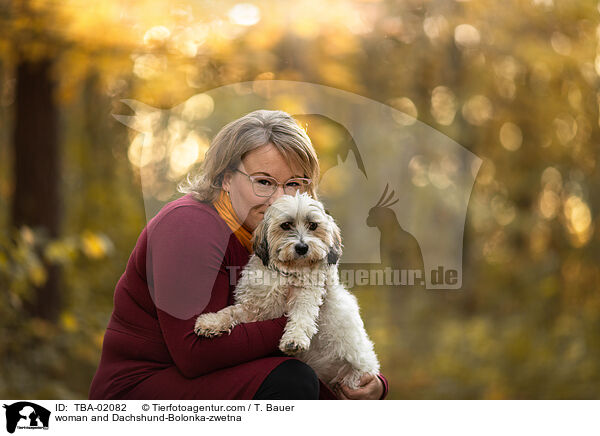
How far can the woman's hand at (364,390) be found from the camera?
2703 mm

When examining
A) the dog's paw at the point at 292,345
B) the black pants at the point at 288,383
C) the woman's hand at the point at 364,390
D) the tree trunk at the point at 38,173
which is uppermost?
the tree trunk at the point at 38,173

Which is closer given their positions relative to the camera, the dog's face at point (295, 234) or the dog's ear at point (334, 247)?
the dog's face at point (295, 234)

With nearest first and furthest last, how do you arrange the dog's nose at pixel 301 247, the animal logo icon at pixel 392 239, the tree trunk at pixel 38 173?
the dog's nose at pixel 301 247 → the animal logo icon at pixel 392 239 → the tree trunk at pixel 38 173

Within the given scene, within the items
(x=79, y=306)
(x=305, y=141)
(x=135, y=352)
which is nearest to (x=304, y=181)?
(x=305, y=141)

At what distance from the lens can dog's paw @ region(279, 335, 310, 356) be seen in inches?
96.3

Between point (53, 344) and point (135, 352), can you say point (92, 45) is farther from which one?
point (135, 352)

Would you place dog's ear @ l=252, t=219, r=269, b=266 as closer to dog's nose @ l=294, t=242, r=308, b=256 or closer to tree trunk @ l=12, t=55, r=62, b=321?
dog's nose @ l=294, t=242, r=308, b=256

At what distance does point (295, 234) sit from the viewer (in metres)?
2.55

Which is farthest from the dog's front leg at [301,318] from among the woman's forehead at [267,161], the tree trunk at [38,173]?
the tree trunk at [38,173]

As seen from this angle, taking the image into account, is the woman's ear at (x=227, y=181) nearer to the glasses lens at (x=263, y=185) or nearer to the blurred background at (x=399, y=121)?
the glasses lens at (x=263, y=185)

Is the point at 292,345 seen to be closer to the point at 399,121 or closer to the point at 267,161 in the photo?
the point at 267,161

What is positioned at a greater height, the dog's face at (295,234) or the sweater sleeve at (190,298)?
the dog's face at (295,234)

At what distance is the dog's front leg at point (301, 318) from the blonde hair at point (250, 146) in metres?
0.57
